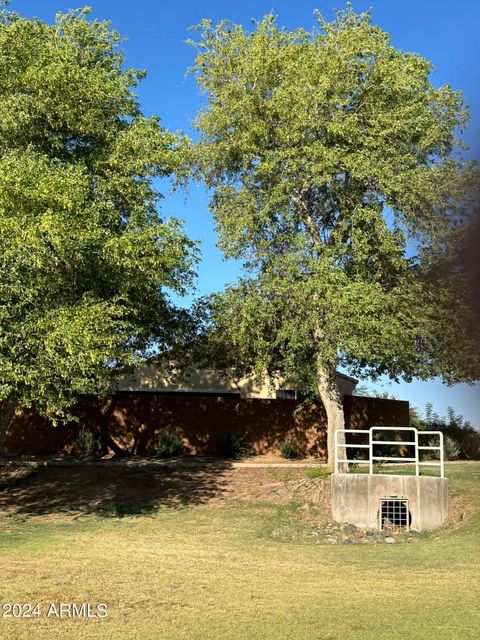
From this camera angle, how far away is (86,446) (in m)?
26.0

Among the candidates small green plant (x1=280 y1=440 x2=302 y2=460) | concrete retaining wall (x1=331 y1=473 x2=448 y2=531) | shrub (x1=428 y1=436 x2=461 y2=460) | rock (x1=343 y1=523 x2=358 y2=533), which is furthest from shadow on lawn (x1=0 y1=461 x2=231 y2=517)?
shrub (x1=428 y1=436 x2=461 y2=460)

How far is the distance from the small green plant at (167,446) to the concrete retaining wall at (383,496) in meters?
10.6

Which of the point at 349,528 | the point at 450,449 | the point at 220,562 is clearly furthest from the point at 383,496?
the point at 450,449

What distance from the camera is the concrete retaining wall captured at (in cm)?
1642

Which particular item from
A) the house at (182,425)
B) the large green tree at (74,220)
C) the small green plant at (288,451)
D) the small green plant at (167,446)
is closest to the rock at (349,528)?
the large green tree at (74,220)

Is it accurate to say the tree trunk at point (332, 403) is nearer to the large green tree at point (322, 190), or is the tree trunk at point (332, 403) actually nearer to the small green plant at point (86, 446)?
the large green tree at point (322, 190)

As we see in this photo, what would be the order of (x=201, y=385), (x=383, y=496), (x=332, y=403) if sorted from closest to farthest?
(x=383, y=496) < (x=332, y=403) < (x=201, y=385)

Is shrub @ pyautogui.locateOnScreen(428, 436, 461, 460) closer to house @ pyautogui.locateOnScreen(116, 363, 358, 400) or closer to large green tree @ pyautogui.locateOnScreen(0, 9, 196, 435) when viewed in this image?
house @ pyautogui.locateOnScreen(116, 363, 358, 400)

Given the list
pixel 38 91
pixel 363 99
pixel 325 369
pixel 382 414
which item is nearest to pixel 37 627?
pixel 38 91

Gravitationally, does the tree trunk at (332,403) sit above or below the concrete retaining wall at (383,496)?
above

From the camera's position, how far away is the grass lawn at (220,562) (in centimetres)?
730

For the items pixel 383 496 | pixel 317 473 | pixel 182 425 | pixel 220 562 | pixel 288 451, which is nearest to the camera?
pixel 220 562

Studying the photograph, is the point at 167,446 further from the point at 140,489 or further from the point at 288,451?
the point at 140,489

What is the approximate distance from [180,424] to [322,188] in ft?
40.1
